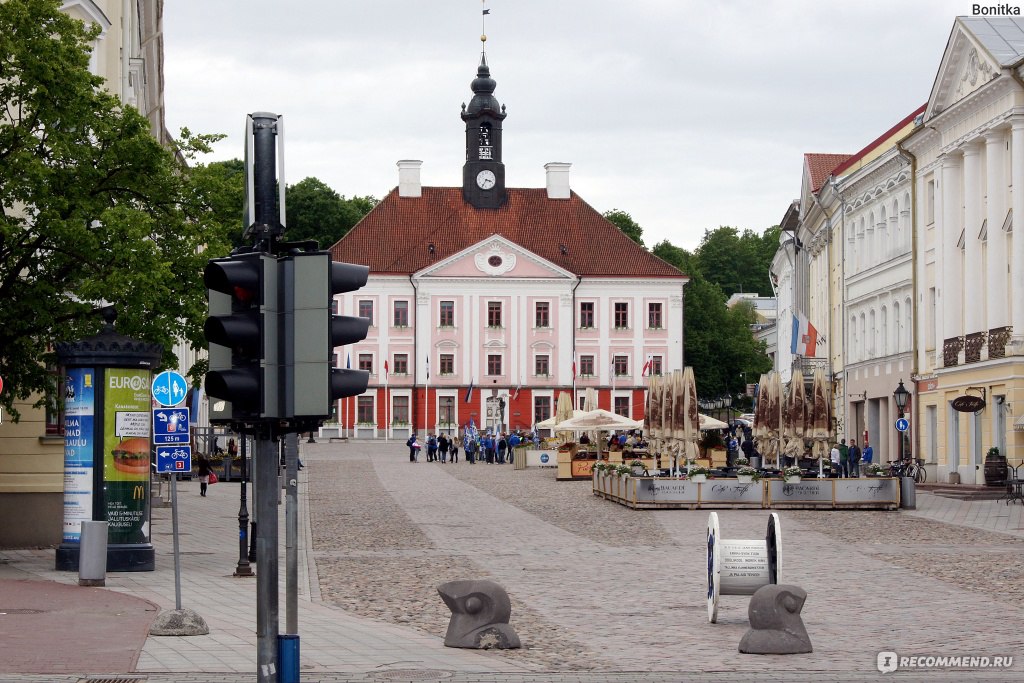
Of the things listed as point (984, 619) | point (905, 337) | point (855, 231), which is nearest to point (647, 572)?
point (984, 619)

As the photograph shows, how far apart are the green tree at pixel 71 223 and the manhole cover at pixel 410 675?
33.5 ft

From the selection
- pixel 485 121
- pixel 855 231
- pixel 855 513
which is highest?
pixel 485 121

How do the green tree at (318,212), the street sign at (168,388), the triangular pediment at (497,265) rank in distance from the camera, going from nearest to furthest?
the street sign at (168,388), the triangular pediment at (497,265), the green tree at (318,212)

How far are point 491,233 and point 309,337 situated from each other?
97.9 meters

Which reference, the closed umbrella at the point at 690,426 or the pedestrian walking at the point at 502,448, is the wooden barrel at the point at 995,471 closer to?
the closed umbrella at the point at 690,426

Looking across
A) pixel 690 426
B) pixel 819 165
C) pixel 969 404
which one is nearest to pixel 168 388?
pixel 690 426

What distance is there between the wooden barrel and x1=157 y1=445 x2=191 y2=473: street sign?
29.4 metres

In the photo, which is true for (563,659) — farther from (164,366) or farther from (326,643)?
(164,366)

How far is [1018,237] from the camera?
4200cm

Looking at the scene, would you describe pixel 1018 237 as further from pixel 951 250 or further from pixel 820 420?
pixel 820 420

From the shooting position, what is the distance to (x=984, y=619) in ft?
51.9

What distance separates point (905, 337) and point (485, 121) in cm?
5486

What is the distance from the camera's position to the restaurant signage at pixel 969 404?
139 feet

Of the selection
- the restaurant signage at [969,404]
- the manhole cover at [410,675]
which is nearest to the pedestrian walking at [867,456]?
the restaurant signage at [969,404]
